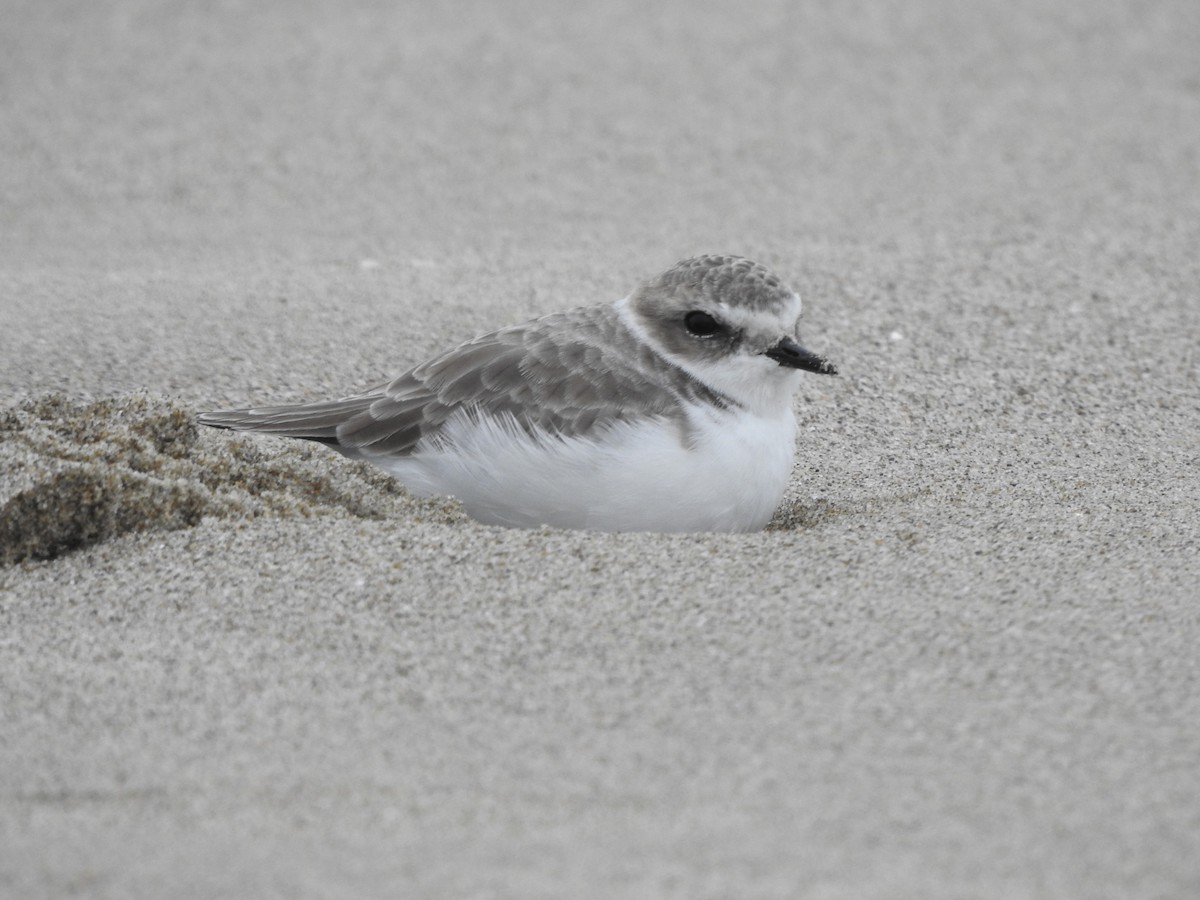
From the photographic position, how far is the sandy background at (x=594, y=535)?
241 centimetres

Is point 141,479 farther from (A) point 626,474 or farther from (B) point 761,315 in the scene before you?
(B) point 761,315

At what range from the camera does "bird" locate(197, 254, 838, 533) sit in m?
3.78

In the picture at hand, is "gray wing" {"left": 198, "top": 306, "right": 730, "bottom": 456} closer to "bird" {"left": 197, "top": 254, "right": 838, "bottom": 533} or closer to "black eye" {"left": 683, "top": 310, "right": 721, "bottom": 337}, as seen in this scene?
"bird" {"left": 197, "top": 254, "right": 838, "bottom": 533}

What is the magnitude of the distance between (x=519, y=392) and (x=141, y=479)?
104 cm

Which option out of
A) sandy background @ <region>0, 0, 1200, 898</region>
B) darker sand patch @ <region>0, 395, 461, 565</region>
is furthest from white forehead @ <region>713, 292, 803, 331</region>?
darker sand patch @ <region>0, 395, 461, 565</region>

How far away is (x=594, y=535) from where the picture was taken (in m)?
3.56

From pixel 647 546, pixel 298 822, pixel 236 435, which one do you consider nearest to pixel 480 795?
pixel 298 822

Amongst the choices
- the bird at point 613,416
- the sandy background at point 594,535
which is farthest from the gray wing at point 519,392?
the sandy background at point 594,535

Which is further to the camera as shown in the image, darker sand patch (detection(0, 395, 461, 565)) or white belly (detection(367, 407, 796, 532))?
white belly (detection(367, 407, 796, 532))

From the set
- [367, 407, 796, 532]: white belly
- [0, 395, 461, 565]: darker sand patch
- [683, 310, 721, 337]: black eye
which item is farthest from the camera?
[683, 310, 721, 337]: black eye

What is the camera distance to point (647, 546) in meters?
3.49

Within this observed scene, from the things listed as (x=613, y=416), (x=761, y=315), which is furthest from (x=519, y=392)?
(x=761, y=315)

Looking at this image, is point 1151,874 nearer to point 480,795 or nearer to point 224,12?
point 480,795

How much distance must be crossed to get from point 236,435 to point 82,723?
150cm
